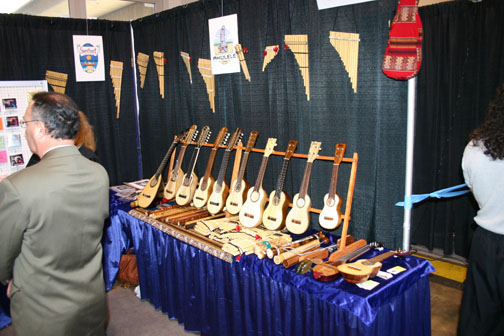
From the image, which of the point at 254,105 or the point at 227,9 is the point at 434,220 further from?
the point at 227,9

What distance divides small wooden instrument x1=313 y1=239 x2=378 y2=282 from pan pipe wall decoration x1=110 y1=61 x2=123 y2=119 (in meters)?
3.03

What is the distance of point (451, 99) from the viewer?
3.69 m

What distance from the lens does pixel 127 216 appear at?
3320 mm

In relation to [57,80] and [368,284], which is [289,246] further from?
[57,80]

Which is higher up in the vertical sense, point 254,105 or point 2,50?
point 2,50

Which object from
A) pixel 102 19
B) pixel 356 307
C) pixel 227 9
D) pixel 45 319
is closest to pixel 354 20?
pixel 227 9

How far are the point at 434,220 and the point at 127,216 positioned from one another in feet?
9.75

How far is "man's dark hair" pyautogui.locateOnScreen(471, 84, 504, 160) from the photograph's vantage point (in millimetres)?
1879

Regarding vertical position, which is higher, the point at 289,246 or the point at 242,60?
the point at 242,60

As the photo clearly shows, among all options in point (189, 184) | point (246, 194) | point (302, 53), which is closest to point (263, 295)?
point (246, 194)

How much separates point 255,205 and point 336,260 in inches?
29.6

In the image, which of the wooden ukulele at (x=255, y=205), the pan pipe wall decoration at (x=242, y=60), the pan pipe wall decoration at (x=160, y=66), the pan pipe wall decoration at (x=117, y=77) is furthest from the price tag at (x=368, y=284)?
the pan pipe wall decoration at (x=117, y=77)

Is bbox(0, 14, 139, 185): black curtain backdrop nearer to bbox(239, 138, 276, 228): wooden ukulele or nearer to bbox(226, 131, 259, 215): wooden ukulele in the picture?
bbox(226, 131, 259, 215): wooden ukulele

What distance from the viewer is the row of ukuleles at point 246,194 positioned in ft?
7.89
